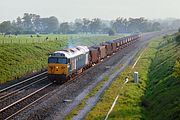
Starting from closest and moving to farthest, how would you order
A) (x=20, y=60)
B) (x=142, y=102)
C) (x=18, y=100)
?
1. (x=142, y=102)
2. (x=18, y=100)
3. (x=20, y=60)

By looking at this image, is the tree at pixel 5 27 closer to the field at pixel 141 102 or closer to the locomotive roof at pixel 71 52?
the locomotive roof at pixel 71 52

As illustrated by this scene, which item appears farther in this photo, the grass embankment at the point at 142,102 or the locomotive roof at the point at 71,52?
the locomotive roof at the point at 71,52

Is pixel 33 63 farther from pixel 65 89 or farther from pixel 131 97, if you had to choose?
pixel 131 97

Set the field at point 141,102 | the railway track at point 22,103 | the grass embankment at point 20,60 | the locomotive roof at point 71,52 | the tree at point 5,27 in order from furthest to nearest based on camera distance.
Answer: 1. the tree at point 5,27
2. the grass embankment at point 20,60
3. the locomotive roof at point 71,52
4. the railway track at point 22,103
5. the field at point 141,102

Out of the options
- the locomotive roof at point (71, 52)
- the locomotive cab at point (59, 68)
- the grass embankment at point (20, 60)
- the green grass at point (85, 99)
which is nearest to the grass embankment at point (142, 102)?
the green grass at point (85, 99)

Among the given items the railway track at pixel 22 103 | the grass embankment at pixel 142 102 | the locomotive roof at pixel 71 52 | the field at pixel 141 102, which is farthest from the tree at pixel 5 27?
the field at pixel 141 102

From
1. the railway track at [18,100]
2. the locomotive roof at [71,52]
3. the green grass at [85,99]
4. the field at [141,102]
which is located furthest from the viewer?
the locomotive roof at [71,52]

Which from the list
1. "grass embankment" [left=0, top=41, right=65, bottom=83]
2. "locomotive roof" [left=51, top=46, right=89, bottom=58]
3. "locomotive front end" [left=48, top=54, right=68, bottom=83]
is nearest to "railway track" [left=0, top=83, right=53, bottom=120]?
"locomotive front end" [left=48, top=54, right=68, bottom=83]

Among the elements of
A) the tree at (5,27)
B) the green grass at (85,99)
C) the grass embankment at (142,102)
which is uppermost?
the tree at (5,27)

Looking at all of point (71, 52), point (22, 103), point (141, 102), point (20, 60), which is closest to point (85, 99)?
point (141, 102)

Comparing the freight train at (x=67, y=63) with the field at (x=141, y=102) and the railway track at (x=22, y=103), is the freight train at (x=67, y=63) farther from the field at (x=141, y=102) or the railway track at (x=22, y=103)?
the field at (x=141, y=102)

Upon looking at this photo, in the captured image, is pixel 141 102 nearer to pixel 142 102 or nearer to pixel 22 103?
pixel 142 102

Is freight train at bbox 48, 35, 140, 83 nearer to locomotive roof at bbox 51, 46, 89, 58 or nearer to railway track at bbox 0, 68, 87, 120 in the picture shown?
locomotive roof at bbox 51, 46, 89, 58

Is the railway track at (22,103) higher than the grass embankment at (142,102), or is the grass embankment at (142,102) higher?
the grass embankment at (142,102)
